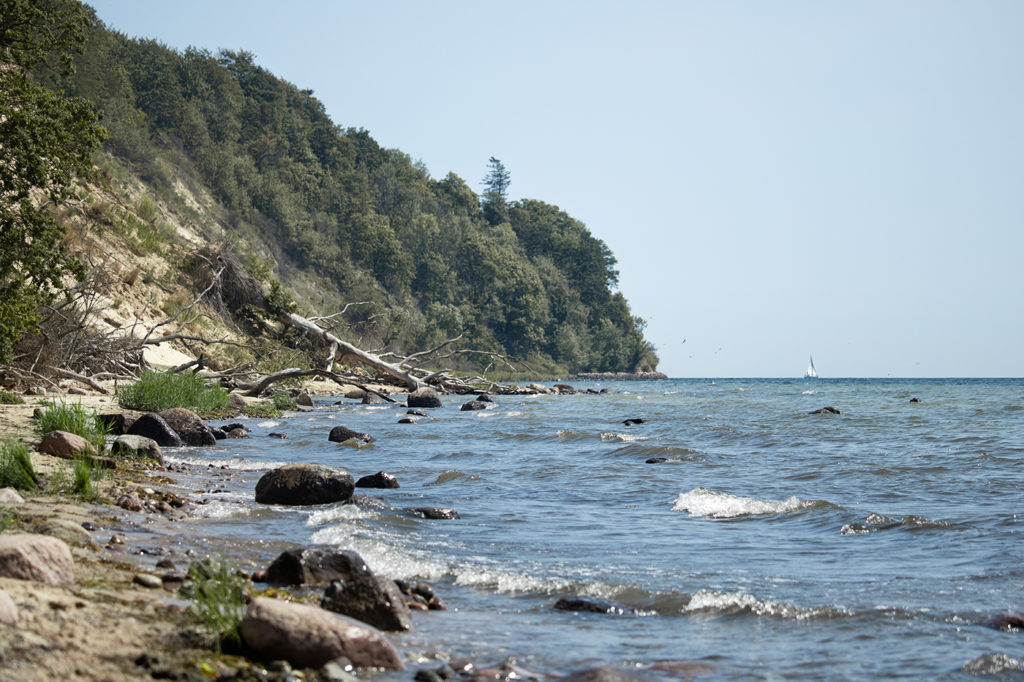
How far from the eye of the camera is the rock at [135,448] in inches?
418

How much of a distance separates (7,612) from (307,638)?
1.25 metres

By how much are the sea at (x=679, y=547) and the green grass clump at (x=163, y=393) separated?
1.97 meters

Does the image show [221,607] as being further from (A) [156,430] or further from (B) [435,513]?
(A) [156,430]

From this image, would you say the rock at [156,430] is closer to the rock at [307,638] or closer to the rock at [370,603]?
the rock at [370,603]

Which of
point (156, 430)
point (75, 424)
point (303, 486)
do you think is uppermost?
point (75, 424)

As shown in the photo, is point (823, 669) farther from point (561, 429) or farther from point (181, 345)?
point (181, 345)

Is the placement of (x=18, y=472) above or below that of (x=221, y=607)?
above

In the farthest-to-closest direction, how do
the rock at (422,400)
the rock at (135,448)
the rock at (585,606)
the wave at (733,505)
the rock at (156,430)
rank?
1. the rock at (422,400)
2. the rock at (156,430)
3. the rock at (135,448)
4. the wave at (733,505)
5. the rock at (585,606)

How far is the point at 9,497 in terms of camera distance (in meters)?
6.62

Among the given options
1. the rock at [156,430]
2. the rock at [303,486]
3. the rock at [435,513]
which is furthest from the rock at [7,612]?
the rock at [156,430]

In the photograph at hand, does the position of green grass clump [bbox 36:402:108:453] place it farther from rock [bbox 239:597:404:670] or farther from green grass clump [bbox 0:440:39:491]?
rock [bbox 239:597:404:670]

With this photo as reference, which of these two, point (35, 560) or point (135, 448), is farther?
point (135, 448)

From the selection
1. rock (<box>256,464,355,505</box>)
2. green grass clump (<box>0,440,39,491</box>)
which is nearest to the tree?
green grass clump (<box>0,440,39,491</box>)

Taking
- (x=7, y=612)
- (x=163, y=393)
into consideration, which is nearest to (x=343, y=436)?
(x=163, y=393)
